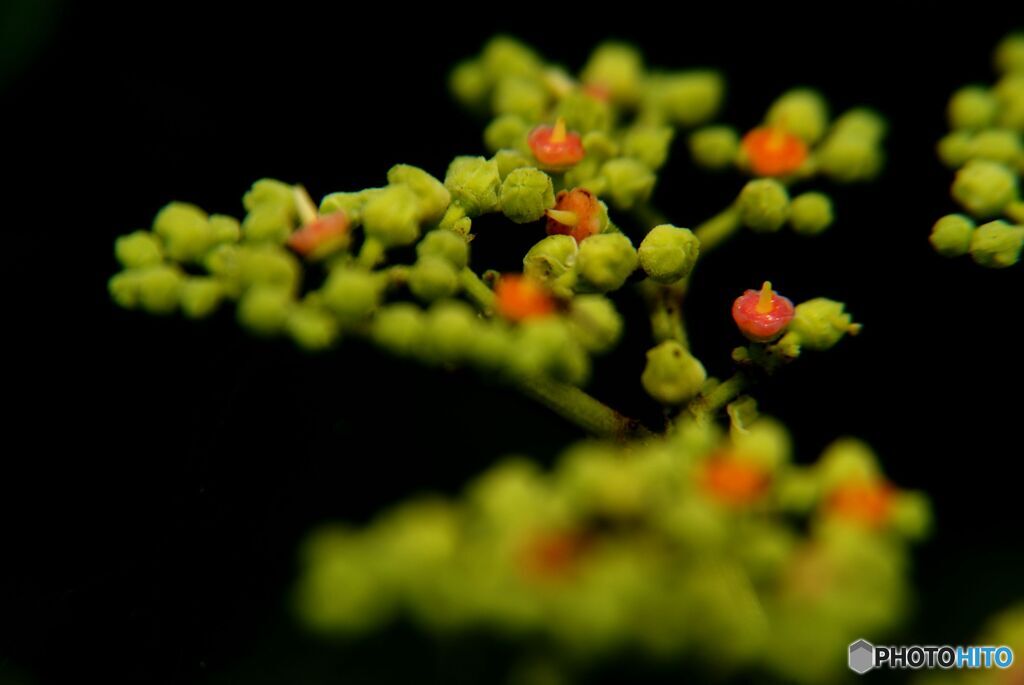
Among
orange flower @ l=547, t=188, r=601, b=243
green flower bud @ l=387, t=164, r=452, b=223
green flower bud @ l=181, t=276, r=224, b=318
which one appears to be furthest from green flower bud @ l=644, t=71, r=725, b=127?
green flower bud @ l=181, t=276, r=224, b=318

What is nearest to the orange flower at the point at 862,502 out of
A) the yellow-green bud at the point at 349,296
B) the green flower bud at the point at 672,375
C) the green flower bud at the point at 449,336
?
the green flower bud at the point at 672,375

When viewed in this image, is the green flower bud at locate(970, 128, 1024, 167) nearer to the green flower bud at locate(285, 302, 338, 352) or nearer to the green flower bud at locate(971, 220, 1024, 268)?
A: the green flower bud at locate(971, 220, 1024, 268)

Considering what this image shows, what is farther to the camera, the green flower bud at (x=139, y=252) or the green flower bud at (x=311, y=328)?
the green flower bud at (x=139, y=252)

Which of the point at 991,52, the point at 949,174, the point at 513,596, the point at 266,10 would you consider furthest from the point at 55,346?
the point at 991,52

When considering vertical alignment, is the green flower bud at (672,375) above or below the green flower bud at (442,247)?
below

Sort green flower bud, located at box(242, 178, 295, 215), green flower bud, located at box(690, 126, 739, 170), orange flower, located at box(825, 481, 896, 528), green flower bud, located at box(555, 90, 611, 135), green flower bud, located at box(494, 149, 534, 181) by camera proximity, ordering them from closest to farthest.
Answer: orange flower, located at box(825, 481, 896, 528), green flower bud, located at box(242, 178, 295, 215), green flower bud, located at box(494, 149, 534, 181), green flower bud, located at box(555, 90, 611, 135), green flower bud, located at box(690, 126, 739, 170)

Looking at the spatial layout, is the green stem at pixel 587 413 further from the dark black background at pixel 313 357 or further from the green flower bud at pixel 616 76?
the green flower bud at pixel 616 76

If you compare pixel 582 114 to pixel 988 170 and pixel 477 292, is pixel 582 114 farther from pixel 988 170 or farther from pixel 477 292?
pixel 988 170
